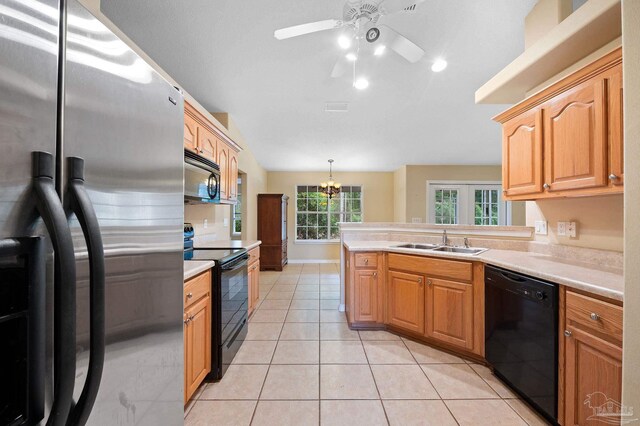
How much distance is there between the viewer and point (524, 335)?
1638mm

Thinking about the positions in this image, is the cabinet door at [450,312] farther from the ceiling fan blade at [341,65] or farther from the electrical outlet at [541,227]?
the ceiling fan blade at [341,65]

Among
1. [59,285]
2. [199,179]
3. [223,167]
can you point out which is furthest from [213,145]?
[59,285]

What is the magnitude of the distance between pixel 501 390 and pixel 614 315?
98cm

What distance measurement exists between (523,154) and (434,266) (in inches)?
44.8

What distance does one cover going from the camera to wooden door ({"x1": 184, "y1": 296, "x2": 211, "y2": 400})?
1508mm

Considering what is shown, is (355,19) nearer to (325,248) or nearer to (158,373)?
(158,373)

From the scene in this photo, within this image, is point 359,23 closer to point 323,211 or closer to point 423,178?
point 423,178

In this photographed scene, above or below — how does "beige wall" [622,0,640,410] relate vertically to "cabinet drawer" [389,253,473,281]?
above

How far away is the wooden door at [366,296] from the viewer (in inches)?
105

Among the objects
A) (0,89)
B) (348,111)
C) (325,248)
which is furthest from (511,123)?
(325,248)

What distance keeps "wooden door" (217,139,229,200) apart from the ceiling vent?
165 centimetres

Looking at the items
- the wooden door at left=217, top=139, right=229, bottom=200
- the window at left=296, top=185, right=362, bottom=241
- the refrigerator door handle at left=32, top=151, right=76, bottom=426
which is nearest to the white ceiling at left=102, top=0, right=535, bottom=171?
the wooden door at left=217, top=139, right=229, bottom=200

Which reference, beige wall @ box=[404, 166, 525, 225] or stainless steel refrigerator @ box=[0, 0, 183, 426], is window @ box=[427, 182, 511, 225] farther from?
stainless steel refrigerator @ box=[0, 0, 183, 426]

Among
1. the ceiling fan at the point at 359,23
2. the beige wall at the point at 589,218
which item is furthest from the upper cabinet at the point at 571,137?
the ceiling fan at the point at 359,23
